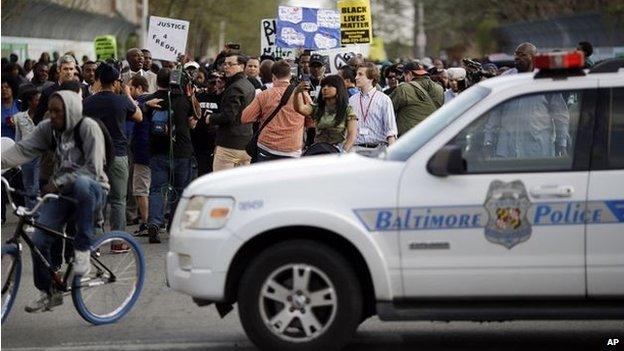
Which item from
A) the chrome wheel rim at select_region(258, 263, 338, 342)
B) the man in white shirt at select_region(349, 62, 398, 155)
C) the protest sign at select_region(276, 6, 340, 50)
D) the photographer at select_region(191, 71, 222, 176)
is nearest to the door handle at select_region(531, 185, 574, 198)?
the chrome wheel rim at select_region(258, 263, 338, 342)

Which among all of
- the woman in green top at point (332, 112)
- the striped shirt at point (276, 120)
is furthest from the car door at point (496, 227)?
the striped shirt at point (276, 120)

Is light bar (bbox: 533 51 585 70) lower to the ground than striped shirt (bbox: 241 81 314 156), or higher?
higher

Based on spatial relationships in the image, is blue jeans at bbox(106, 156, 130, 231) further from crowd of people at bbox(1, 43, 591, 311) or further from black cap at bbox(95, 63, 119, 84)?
black cap at bbox(95, 63, 119, 84)

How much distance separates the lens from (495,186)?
8820 mm

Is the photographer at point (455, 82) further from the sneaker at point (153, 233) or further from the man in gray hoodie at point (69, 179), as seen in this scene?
the man in gray hoodie at point (69, 179)

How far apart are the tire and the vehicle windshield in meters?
0.68

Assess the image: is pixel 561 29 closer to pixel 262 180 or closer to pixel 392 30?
pixel 262 180

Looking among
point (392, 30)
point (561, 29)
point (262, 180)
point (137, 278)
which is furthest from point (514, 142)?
point (392, 30)

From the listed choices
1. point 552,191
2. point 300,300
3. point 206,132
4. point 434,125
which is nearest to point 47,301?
point 300,300

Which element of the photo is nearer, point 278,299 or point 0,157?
point 278,299

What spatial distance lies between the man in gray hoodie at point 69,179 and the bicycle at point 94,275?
71 mm

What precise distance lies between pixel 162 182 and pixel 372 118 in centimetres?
217

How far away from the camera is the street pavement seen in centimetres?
970

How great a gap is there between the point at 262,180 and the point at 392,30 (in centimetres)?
11005
